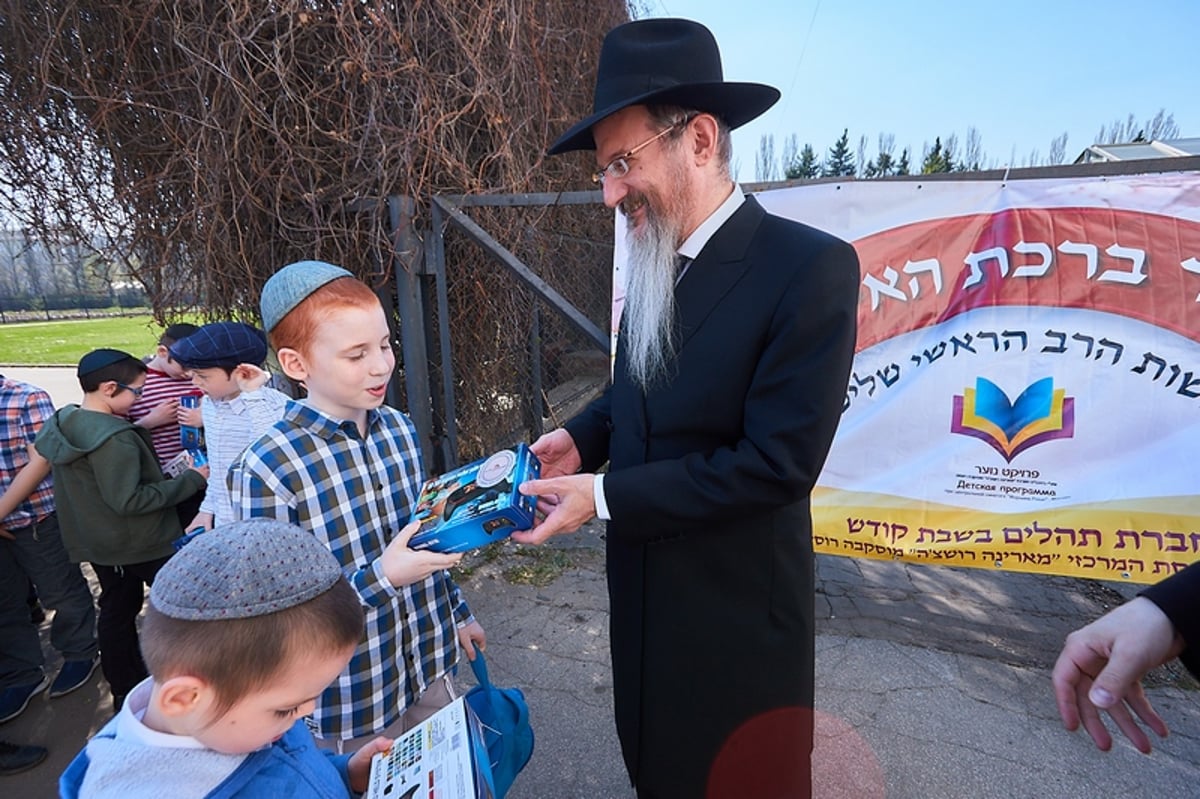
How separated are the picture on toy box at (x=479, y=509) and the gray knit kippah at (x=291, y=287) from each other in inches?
26.1

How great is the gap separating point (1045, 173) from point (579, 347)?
5375mm

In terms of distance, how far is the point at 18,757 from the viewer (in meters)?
2.51

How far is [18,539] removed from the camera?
286 cm

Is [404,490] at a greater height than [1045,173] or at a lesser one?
lesser

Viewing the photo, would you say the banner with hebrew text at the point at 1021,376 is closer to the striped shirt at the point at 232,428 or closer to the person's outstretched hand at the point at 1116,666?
the person's outstretched hand at the point at 1116,666

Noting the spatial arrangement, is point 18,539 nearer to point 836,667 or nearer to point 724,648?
point 724,648

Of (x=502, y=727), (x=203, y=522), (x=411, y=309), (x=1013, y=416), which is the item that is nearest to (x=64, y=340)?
(x=411, y=309)

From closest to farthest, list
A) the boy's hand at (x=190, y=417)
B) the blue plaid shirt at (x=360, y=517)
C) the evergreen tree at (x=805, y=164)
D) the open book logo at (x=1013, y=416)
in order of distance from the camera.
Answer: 1. the blue plaid shirt at (x=360, y=517)
2. the open book logo at (x=1013, y=416)
3. the boy's hand at (x=190, y=417)
4. the evergreen tree at (x=805, y=164)

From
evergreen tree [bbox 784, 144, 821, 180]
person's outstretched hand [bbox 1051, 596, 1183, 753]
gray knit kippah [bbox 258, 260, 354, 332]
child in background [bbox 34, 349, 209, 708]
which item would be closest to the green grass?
child in background [bbox 34, 349, 209, 708]

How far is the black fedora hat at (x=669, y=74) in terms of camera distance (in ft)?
4.58

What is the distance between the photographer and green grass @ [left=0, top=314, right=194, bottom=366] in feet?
69.8

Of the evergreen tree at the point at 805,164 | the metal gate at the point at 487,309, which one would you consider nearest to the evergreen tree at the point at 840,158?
the evergreen tree at the point at 805,164

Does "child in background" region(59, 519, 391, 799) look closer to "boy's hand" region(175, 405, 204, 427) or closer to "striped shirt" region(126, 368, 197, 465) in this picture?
"boy's hand" region(175, 405, 204, 427)

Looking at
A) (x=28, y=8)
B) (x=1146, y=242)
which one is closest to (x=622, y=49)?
(x=1146, y=242)
